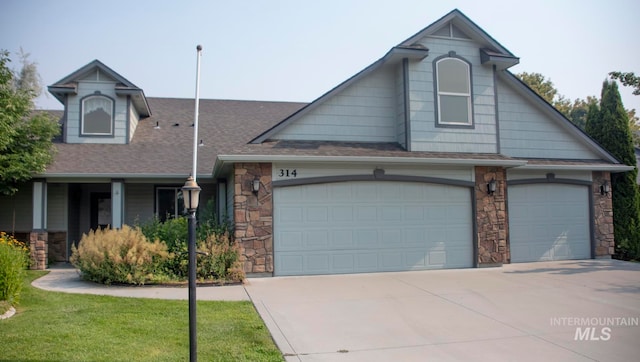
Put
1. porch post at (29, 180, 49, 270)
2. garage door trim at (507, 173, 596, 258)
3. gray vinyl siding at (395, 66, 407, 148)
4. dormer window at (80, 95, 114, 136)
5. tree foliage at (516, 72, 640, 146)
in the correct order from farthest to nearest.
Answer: tree foliage at (516, 72, 640, 146) < dormer window at (80, 95, 114, 136) < garage door trim at (507, 173, 596, 258) < porch post at (29, 180, 49, 270) < gray vinyl siding at (395, 66, 407, 148)

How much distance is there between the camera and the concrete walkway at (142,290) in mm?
9008

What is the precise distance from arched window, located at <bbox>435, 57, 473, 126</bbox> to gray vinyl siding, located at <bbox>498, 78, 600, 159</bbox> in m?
1.70

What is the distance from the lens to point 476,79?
1348 centimetres

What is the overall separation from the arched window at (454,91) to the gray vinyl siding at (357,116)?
50.3 inches

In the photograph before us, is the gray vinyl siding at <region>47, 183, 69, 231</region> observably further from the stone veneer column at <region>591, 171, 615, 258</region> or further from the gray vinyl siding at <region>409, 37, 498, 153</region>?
the stone veneer column at <region>591, 171, 615, 258</region>

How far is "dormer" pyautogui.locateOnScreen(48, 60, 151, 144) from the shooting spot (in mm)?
15477

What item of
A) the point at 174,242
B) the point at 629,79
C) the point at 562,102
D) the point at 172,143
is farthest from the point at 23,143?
the point at 562,102

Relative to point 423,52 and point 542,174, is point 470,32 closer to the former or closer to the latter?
point 423,52

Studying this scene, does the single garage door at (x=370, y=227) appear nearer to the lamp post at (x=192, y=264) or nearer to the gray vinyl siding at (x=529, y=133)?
the gray vinyl siding at (x=529, y=133)

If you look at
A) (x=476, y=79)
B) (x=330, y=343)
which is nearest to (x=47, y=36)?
(x=330, y=343)

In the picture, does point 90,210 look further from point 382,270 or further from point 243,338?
point 243,338

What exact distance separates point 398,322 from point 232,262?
4940 mm

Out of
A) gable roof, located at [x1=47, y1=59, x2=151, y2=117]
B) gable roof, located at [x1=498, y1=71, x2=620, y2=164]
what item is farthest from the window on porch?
gable roof, located at [x1=498, y1=71, x2=620, y2=164]

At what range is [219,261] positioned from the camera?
35.2 feet
